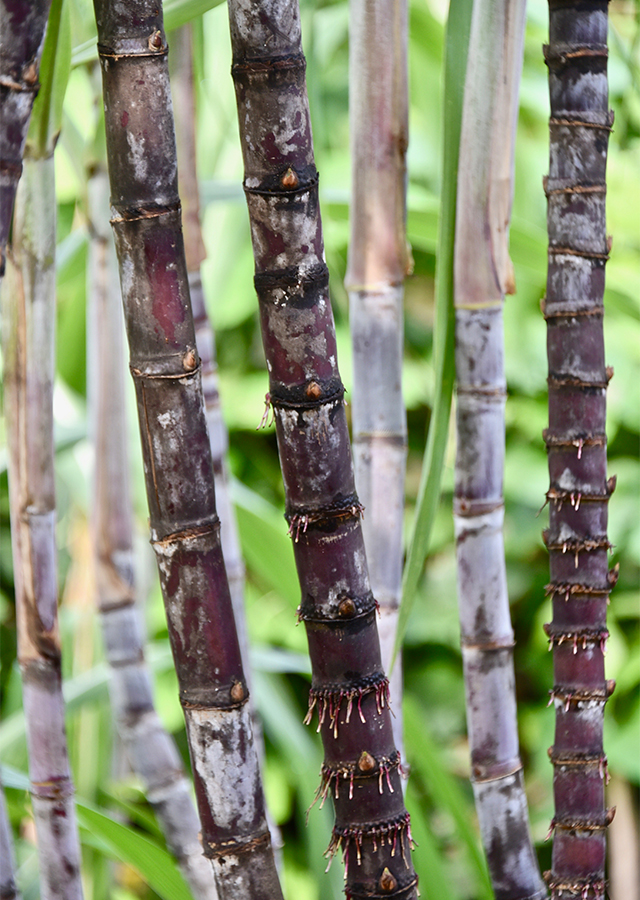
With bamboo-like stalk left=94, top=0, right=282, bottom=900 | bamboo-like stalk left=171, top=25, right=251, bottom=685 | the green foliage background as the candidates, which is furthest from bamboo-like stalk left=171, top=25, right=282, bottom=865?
the green foliage background

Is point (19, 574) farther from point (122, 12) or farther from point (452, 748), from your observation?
point (452, 748)

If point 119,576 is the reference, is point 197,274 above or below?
above

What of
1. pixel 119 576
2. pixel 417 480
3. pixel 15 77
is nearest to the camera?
pixel 15 77

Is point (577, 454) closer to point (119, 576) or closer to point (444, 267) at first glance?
point (444, 267)

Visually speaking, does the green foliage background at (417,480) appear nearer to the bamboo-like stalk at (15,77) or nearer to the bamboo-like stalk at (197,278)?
the bamboo-like stalk at (197,278)

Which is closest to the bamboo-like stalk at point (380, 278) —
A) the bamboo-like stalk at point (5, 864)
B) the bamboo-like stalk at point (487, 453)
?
the bamboo-like stalk at point (487, 453)

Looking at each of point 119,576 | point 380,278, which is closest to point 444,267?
point 380,278
